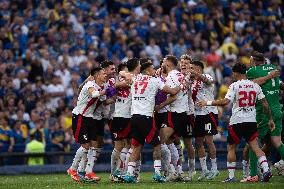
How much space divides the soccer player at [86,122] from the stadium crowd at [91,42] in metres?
6.98

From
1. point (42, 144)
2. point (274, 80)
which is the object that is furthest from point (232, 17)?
point (274, 80)

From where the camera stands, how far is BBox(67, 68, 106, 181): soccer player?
67.6 feet

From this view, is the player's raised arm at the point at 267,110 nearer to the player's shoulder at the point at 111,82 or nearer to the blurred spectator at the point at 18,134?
the player's shoulder at the point at 111,82

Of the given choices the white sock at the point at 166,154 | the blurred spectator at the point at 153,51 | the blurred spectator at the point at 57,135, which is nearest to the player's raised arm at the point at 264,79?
the white sock at the point at 166,154

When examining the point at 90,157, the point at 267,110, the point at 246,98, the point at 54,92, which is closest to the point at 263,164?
the point at 267,110

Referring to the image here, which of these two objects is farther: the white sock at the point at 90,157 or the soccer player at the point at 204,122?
the soccer player at the point at 204,122

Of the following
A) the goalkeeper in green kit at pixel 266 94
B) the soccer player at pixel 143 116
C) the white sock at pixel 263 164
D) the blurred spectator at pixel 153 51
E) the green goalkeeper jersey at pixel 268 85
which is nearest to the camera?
the white sock at pixel 263 164

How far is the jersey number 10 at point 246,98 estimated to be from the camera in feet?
65.4

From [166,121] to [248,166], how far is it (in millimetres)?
2283

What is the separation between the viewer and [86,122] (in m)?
20.7

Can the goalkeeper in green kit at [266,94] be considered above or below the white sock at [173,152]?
above

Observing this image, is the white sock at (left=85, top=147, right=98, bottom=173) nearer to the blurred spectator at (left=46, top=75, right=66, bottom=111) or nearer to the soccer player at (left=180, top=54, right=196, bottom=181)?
the soccer player at (left=180, top=54, right=196, bottom=181)

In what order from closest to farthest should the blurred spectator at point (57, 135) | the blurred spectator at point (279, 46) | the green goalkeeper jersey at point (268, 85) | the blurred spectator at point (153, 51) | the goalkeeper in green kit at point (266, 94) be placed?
the goalkeeper in green kit at point (266, 94) < the green goalkeeper jersey at point (268, 85) < the blurred spectator at point (57, 135) < the blurred spectator at point (153, 51) < the blurred spectator at point (279, 46)

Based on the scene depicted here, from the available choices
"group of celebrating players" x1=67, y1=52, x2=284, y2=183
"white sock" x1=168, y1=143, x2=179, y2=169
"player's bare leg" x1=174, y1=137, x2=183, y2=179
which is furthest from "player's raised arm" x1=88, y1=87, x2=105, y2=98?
"player's bare leg" x1=174, y1=137, x2=183, y2=179
